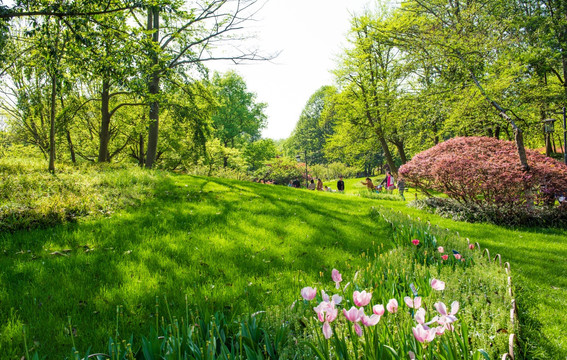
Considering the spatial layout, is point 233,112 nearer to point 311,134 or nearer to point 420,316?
point 311,134

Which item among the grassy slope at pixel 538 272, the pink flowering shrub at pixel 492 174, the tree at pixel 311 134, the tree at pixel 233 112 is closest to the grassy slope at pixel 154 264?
the grassy slope at pixel 538 272

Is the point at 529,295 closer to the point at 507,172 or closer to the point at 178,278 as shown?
the point at 178,278

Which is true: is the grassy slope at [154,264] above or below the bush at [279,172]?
below

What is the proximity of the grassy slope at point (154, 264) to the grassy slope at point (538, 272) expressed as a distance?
6.24 feet

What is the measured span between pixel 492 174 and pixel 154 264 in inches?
349

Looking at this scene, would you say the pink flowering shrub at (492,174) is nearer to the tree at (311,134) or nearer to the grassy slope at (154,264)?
the grassy slope at (154,264)

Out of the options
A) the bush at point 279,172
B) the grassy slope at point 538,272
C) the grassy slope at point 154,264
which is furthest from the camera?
the bush at point 279,172

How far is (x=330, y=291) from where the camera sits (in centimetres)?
306

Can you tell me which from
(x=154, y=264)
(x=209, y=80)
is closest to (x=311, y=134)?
(x=209, y=80)

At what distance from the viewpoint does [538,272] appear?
4.49 meters

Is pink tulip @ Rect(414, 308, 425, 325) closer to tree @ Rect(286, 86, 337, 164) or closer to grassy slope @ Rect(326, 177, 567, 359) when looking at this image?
grassy slope @ Rect(326, 177, 567, 359)

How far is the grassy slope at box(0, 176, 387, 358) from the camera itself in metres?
2.42

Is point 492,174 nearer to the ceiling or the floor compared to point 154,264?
nearer to the ceiling

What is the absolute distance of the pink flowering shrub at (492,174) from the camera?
7.57 meters
